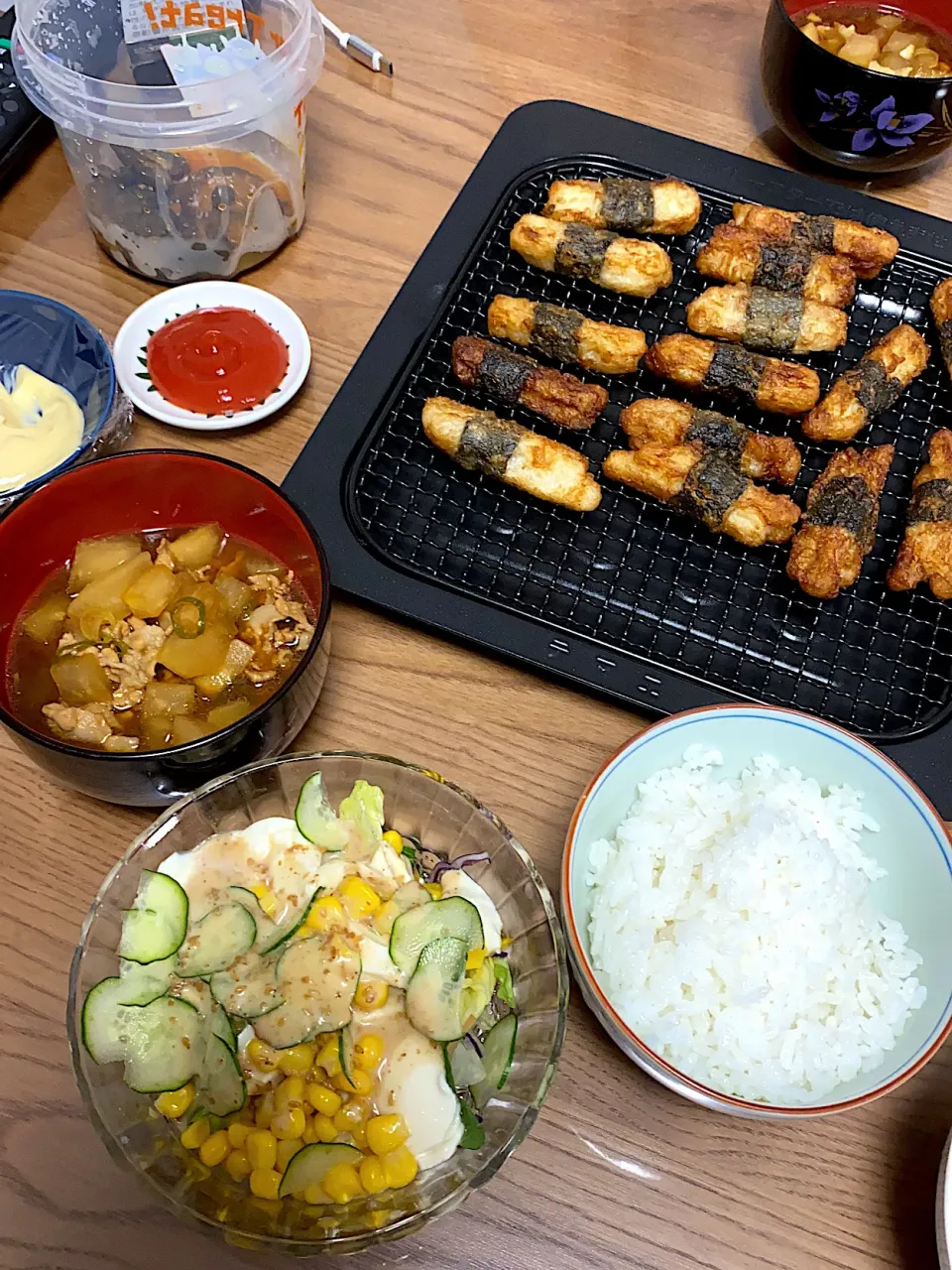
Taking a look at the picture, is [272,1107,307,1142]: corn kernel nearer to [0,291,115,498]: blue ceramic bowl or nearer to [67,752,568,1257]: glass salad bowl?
[67,752,568,1257]: glass salad bowl

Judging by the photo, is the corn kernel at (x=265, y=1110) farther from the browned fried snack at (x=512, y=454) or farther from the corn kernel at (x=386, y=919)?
the browned fried snack at (x=512, y=454)

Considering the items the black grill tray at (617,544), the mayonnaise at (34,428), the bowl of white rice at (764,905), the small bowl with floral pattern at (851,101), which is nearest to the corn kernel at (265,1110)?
the bowl of white rice at (764,905)

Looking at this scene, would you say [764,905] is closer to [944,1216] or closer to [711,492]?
[944,1216]

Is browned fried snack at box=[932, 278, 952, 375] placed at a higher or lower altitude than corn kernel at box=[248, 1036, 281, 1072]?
higher

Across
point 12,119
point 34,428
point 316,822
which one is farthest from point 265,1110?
point 12,119

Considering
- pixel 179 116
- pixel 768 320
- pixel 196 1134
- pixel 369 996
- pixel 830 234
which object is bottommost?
pixel 196 1134

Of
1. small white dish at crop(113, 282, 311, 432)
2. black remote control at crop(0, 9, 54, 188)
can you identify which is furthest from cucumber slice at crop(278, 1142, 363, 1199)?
black remote control at crop(0, 9, 54, 188)
